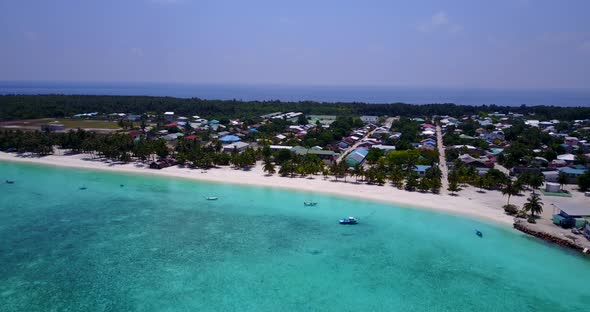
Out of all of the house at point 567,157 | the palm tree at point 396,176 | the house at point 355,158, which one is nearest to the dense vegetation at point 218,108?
the house at point 355,158

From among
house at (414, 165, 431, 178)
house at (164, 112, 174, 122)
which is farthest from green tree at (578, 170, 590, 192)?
house at (164, 112, 174, 122)

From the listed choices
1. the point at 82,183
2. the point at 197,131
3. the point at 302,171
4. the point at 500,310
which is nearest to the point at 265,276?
the point at 500,310

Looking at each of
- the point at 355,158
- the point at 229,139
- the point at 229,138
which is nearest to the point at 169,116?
the point at 229,138

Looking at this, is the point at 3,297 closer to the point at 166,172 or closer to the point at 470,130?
the point at 166,172

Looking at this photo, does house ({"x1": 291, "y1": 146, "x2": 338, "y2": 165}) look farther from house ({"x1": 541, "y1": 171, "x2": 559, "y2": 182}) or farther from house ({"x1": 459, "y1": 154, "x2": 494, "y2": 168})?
house ({"x1": 541, "y1": 171, "x2": 559, "y2": 182})

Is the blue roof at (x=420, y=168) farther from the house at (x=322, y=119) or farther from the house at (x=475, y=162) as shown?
the house at (x=322, y=119)

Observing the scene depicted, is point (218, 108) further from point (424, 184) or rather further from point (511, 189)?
point (511, 189)
